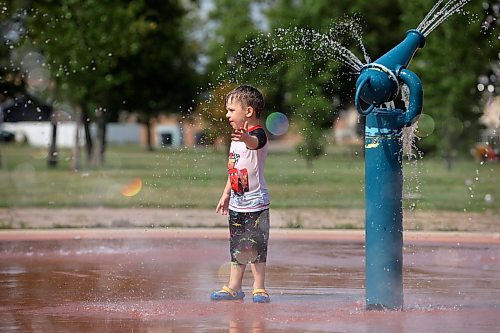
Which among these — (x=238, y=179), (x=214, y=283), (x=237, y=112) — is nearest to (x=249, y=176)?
(x=238, y=179)

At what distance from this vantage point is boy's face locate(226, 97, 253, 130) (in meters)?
8.24

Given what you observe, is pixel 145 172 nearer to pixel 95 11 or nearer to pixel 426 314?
pixel 95 11

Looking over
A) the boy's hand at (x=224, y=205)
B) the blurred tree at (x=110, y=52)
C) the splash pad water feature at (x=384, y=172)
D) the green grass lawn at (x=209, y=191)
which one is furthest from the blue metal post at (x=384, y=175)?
the blurred tree at (x=110, y=52)

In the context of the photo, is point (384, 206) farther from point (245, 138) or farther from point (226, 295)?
point (226, 295)

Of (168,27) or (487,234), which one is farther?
(168,27)

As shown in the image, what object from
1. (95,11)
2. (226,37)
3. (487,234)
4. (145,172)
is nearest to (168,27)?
(145,172)

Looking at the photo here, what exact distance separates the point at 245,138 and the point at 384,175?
0.94m

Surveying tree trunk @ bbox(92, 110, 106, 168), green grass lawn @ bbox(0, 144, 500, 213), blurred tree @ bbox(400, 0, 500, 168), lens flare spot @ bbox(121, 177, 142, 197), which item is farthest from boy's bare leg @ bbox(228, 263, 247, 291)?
tree trunk @ bbox(92, 110, 106, 168)

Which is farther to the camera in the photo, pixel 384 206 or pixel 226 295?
pixel 226 295

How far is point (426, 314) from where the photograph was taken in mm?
7523

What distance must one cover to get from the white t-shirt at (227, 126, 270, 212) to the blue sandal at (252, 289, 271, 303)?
21.7 inches

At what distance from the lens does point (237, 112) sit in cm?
826

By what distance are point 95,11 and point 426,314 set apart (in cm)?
2823

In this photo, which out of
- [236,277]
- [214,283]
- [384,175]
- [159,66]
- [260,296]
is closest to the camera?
[384,175]
